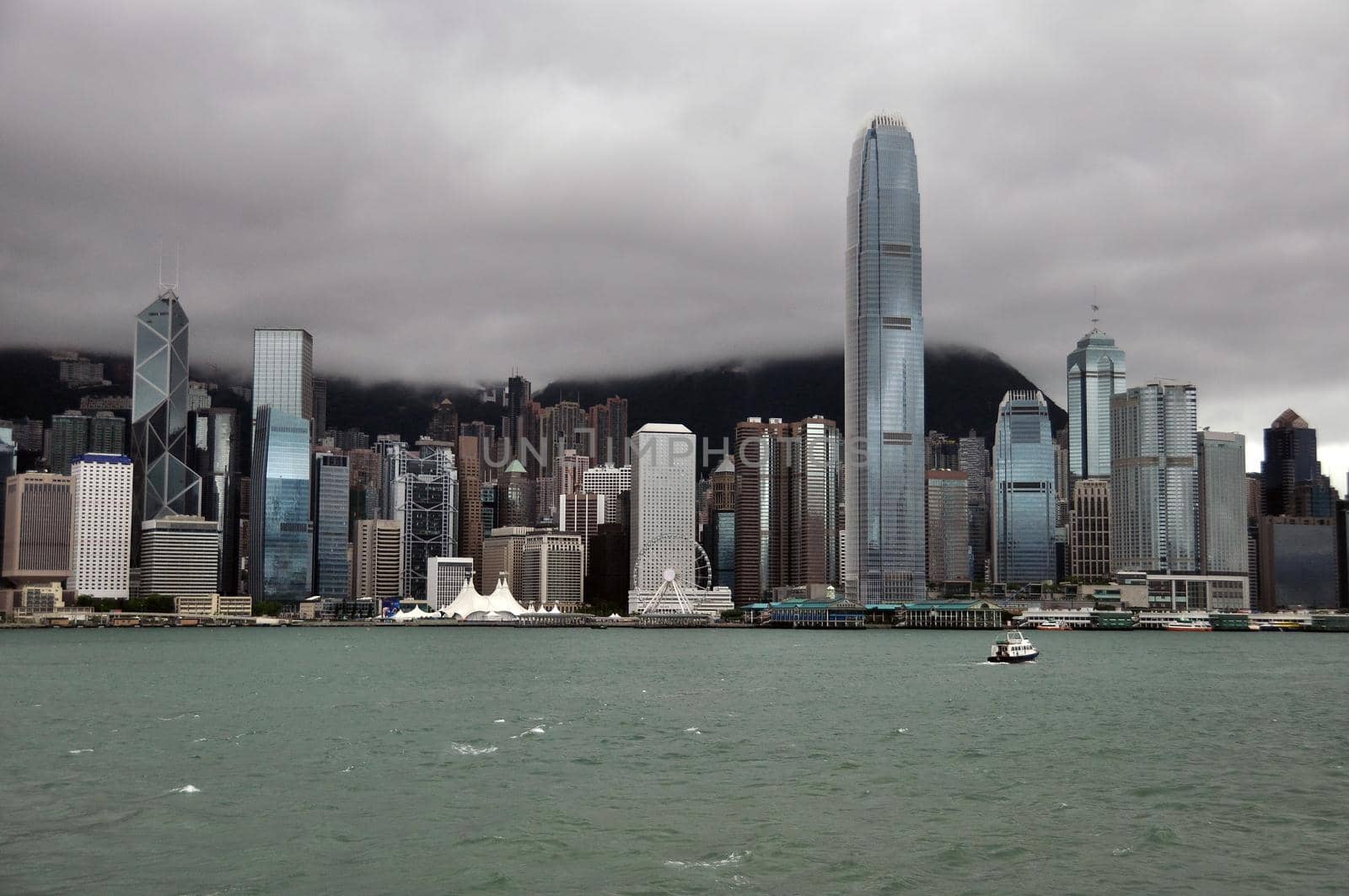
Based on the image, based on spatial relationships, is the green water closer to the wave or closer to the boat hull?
the wave

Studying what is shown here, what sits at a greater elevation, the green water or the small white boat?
the green water

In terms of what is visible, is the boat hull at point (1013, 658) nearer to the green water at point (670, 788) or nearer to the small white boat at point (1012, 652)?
the small white boat at point (1012, 652)

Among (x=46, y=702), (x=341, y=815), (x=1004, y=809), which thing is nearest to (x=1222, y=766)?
(x=1004, y=809)

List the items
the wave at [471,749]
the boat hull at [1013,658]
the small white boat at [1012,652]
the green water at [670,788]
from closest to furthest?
the green water at [670,788] → the wave at [471,749] → the boat hull at [1013,658] → the small white boat at [1012,652]

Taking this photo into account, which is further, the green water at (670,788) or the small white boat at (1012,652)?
the small white boat at (1012,652)

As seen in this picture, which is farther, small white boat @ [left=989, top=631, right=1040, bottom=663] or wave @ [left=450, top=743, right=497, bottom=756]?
small white boat @ [left=989, top=631, right=1040, bottom=663]

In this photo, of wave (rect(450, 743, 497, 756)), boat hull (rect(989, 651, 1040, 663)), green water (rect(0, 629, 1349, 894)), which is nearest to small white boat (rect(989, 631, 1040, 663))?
boat hull (rect(989, 651, 1040, 663))

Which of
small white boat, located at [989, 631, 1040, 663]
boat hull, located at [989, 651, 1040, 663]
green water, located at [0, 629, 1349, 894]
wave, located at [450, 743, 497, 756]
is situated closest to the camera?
green water, located at [0, 629, 1349, 894]

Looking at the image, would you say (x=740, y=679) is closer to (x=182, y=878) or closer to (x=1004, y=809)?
(x=1004, y=809)

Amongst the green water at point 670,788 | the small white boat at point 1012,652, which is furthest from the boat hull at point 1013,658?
the green water at point 670,788
